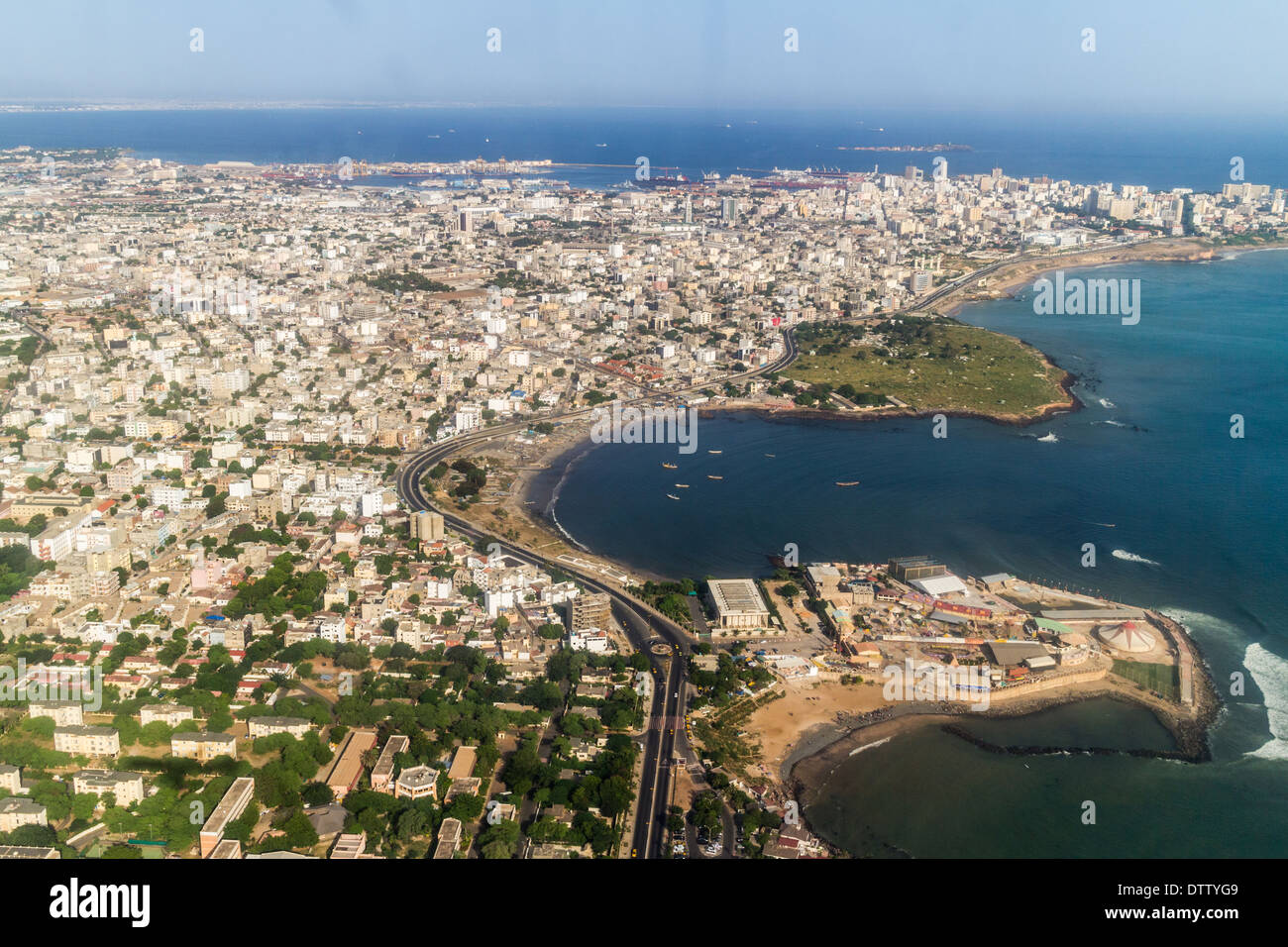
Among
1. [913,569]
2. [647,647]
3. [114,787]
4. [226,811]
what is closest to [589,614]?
[647,647]

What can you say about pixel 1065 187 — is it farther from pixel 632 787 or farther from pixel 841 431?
pixel 632 787

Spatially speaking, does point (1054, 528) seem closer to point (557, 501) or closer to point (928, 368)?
point (557, 501)

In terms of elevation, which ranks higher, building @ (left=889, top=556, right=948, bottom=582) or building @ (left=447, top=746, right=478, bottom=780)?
building @ (left=889, top=556, right=948, bottom=582)

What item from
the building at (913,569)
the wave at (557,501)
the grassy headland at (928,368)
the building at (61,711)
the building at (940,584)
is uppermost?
the grassy headland at (928,368)

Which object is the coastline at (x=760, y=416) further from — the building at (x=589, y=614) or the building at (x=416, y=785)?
the building at (x=416, y=785)

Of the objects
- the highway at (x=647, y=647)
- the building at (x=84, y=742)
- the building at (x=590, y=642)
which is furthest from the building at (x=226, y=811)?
the building at (x=590, y=642)

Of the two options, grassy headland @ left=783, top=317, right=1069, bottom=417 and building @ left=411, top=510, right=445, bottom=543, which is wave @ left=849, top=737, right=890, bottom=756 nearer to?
building @ left=411, top=510, right=445, bottom=543

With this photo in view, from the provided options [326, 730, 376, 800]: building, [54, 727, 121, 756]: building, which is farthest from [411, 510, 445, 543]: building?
[54, 727, 121, 756]: building
